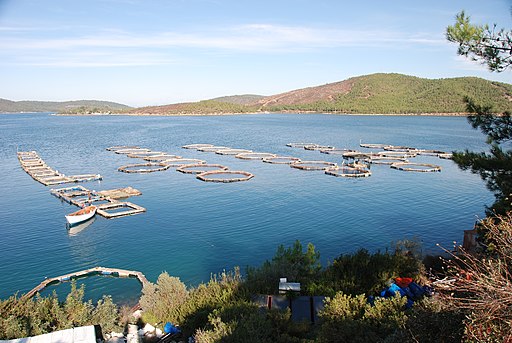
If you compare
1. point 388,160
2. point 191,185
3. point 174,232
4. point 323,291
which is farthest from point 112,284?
point 388,160

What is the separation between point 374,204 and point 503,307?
95.5 feet

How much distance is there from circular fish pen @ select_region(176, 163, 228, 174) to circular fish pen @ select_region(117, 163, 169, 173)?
2500 millimetres

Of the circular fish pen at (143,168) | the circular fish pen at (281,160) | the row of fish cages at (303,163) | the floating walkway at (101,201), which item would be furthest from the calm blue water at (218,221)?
the circular fish pen at (281,160)

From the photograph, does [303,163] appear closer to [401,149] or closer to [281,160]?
[281,160]

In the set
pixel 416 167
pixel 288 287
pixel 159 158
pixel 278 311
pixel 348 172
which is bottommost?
pixel 416 167

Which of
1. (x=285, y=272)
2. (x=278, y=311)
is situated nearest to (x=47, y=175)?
(x=285, y=272)

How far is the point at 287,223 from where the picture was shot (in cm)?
2727

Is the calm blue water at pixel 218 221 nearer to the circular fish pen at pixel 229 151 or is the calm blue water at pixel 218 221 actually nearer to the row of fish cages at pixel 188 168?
the row of fish cages at pixel 188 168

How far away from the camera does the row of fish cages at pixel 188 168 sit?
4257 cm

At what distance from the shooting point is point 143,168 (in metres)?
48.1

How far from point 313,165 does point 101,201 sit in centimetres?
2735

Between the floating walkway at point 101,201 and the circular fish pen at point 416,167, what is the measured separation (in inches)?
1261

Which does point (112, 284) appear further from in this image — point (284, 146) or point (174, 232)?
point (284, 146)

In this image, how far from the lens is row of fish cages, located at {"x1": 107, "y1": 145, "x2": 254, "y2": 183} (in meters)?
42.6
